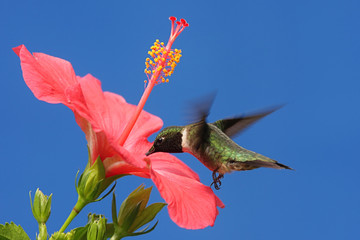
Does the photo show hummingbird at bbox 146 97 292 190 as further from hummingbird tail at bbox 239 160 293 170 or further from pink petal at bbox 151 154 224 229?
pink petal at bbox 151 154 224 229

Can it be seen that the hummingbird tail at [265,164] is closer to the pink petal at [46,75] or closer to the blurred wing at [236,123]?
the blurred wing at [236,123]

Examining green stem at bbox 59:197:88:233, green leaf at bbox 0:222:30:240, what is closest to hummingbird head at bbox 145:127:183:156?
green stem at bbox 59:197:88:233

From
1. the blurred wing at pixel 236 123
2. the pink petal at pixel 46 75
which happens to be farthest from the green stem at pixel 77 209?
the blurred wing at pixel 236 123

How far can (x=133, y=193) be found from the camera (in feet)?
4.85

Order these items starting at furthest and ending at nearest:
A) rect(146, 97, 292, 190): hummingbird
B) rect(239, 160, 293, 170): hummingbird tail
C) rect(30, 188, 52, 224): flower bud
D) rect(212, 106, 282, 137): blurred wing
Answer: rect(212, 106, 282, 137): blurred wing → rect(146, 97, 292, 190): hummingbird → rect(239, 160, 293, 170): hummingbird tail → rect(30, 188, 52, 224): flower bud

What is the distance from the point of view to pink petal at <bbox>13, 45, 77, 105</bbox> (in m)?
1.37

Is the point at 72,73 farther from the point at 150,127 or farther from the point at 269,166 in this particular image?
the point at 269,166

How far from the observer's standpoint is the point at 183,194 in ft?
4.57

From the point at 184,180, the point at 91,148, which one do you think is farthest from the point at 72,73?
the point at 184,180

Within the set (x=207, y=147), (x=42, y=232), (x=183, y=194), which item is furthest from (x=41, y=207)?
(x=207, y=147)

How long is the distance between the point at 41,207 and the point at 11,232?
13 cm

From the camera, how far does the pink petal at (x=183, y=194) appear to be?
1307 mm

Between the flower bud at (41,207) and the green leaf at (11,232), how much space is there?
100 mm

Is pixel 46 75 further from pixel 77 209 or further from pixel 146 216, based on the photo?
pixel 146 216
